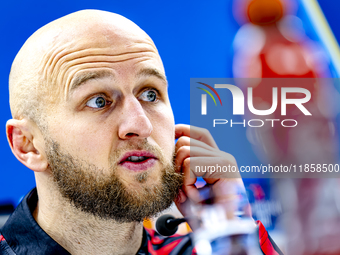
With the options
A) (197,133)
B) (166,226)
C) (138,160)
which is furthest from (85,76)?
(166,226)

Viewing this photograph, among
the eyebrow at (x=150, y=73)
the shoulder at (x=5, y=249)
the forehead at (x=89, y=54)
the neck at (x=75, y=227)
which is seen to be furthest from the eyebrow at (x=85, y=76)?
the shoulder at (x=5, y=249)

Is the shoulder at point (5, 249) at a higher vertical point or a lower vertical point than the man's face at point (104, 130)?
lower

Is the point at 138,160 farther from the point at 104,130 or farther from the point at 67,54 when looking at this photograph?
the point at 67,54

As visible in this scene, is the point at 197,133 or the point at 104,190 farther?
the point at 197,133

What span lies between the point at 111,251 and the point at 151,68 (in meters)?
0.70

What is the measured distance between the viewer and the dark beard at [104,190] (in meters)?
1.02

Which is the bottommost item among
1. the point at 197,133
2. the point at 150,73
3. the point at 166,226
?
the point at 166,226

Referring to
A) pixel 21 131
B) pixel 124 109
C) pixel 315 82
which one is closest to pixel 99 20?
pixel 124 109

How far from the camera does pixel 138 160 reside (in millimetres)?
1038

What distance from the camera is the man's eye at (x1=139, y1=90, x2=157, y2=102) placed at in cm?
114

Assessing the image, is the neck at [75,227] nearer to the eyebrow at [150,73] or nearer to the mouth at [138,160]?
the mouth at [138,160]

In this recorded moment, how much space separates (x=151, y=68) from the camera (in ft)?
3.67

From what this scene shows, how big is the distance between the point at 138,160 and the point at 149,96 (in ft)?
0.83

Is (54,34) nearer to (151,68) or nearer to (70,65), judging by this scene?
(70,65)
